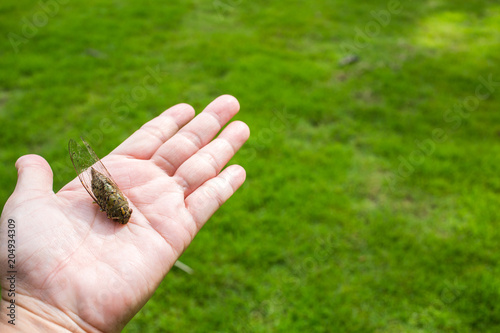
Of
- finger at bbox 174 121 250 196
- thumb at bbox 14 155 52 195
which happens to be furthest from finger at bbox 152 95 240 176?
thumb at bbox 14 155 52 195

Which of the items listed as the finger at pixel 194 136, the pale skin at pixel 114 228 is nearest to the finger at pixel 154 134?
A: the pale skin at pixel 114 228

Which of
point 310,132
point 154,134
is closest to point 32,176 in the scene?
point 154,134

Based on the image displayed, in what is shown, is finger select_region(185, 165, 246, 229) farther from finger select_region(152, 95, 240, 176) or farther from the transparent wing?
the transparent wing

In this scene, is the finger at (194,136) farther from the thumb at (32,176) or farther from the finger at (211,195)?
the thumb at (32,176)

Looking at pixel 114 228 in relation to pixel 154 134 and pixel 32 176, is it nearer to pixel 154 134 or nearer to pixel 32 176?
pixel 32 176

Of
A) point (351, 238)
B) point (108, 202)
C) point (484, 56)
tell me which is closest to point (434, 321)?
point (351, 238)
